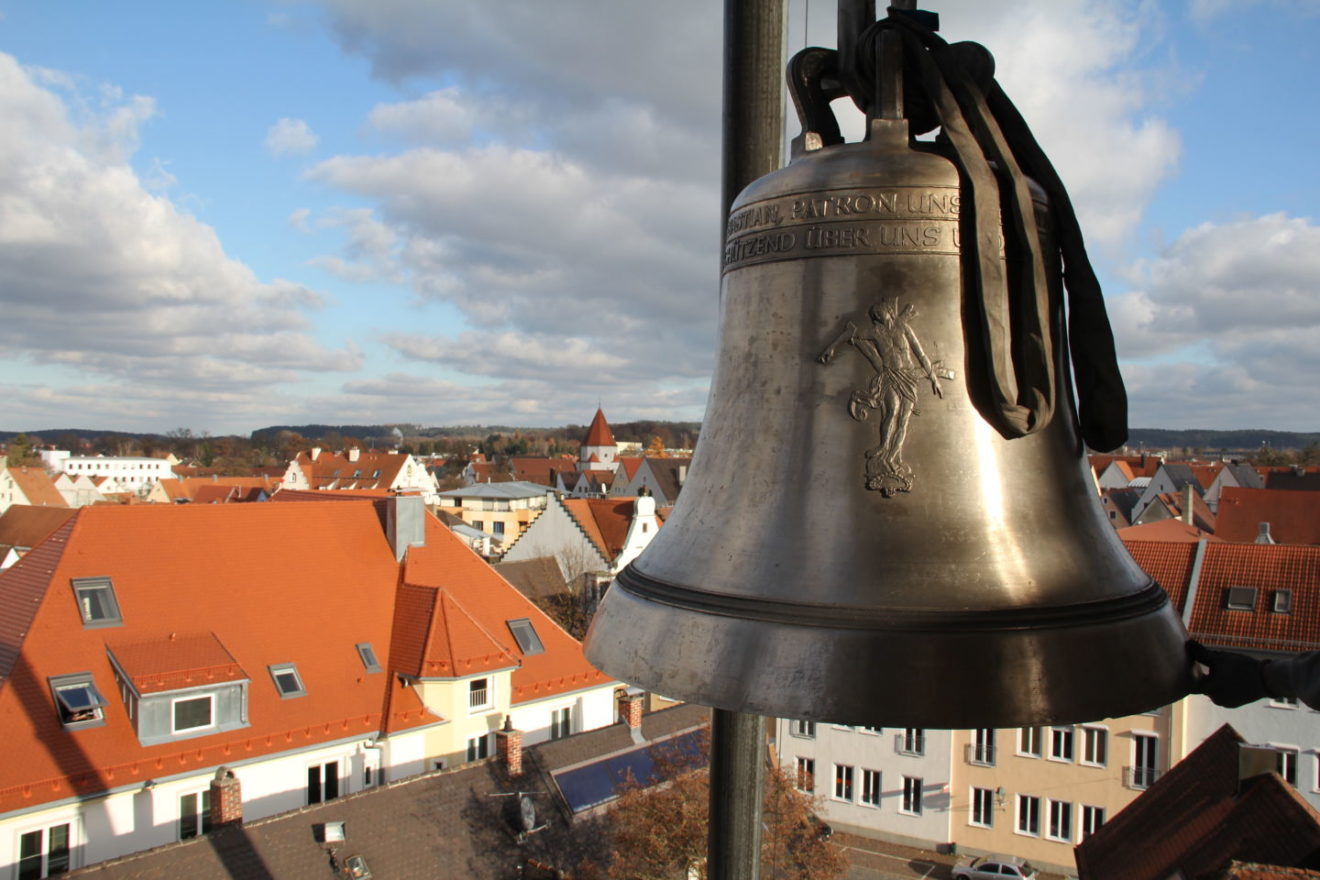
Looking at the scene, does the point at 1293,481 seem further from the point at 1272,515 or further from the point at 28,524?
the point at 28,524

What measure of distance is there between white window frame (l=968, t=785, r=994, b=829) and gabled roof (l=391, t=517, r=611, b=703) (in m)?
8.15

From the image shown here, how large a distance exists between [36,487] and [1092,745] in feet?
217

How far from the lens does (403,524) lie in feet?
70.1

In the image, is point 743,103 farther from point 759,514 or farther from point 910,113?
point 759,514

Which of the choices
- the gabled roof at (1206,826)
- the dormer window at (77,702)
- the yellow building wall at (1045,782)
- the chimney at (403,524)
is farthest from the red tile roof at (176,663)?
the yellow building wall at (1045,782)

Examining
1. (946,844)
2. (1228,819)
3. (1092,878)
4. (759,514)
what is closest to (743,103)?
(759,514)

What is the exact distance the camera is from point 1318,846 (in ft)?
33.0

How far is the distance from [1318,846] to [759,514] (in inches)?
432

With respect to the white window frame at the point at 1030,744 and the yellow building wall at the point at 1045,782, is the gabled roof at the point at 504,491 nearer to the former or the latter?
the yellow building wall at the point at 1045,782

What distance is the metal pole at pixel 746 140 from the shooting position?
2.39m

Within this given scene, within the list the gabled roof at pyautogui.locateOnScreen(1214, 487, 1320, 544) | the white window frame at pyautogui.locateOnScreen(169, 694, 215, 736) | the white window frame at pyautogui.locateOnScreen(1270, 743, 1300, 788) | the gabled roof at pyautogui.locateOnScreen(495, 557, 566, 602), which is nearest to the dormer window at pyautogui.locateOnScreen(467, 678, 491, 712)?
the white window frame at pyautogui.locateOnScreen(169, 694, 215, 736)

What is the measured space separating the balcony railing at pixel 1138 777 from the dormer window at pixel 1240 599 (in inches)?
140

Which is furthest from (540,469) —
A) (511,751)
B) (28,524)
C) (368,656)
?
(511,751)

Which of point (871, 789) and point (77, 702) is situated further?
point (871, 789)
